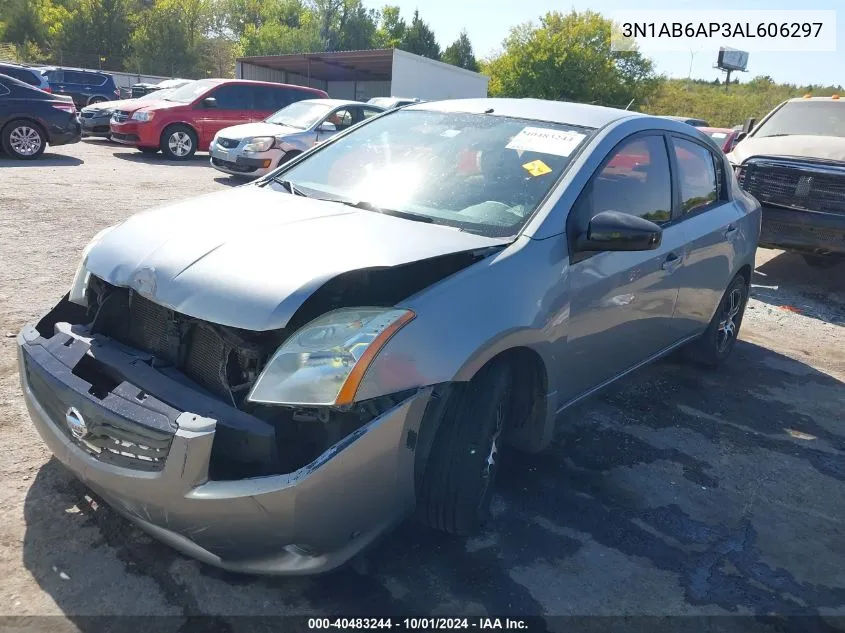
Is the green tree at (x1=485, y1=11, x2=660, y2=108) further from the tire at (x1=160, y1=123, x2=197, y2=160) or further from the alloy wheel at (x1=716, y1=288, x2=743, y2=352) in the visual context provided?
the alloy wheel at (x1=716, y1=288, x2=743, y2=352)

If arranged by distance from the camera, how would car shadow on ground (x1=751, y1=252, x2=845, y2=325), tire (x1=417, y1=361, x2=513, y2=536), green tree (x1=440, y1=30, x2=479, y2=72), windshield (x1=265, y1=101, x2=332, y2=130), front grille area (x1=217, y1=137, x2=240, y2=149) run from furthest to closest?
green tree (x1=440, y1=30, x2=479, y2=72)
windshield (x1=265, y1=101, x2=332, y2=130)
front grille area (x1=217, y1=137, x2=240, y2=149)
car shadow on ground (x1=751, y1=252, x2=845, y2=325)
tire (x1=417, y1=361, x2=513, y2=536)

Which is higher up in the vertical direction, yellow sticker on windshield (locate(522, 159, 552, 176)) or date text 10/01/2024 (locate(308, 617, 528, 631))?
yellow sticker on windshield (locate(522, 159, 552, 176))

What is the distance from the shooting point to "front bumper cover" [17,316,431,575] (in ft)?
6.81

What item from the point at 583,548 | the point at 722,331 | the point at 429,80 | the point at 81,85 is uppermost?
the point at 429,80

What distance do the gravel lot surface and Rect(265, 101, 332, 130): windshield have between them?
817 centimetres

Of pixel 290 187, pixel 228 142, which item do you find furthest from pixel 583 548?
pixel 228 142

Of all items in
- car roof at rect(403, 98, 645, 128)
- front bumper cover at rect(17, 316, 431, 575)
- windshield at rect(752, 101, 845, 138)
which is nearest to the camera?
front bumper cover at rect(17, 316, 431, 575)

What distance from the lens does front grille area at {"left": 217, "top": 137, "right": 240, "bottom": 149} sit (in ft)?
38.4

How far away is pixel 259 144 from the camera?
11.6 meters

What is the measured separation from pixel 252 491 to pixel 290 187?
1916 millimetres

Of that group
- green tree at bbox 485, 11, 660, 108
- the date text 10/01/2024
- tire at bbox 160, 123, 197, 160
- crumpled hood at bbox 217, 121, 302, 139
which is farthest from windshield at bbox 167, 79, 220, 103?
green tree at bbox 485, 11, 660, 108

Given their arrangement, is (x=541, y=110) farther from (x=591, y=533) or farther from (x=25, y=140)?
(x=25, y=140)

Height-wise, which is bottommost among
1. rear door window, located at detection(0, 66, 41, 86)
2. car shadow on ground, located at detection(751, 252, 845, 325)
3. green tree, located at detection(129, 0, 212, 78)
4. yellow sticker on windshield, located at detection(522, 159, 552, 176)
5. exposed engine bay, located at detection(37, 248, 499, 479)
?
car shadow on ground, located at detection(751, 252, 845, 325)

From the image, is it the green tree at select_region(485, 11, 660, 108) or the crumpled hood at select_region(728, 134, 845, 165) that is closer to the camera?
the crumpled hood at select_region(728, 134, 845, 165)
